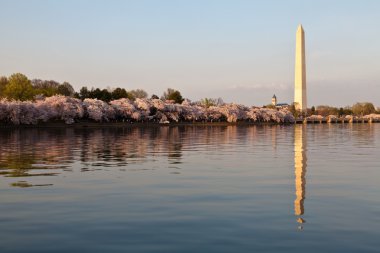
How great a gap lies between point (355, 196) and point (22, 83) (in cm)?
12147

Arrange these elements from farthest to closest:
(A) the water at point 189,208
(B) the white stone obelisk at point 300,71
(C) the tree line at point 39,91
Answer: (B) the white stone obelisk at point 300,71, (C) the tree line at point 39,91, (A) the water at point 189,208

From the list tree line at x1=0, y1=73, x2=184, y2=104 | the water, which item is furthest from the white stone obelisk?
the water

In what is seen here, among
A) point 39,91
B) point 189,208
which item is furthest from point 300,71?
point 189,208

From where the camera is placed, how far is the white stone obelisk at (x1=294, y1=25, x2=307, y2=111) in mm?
148000

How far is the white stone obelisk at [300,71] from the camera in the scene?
14800 centimetres

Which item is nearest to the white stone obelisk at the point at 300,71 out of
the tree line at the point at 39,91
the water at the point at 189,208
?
the tree line at the point at 39,91

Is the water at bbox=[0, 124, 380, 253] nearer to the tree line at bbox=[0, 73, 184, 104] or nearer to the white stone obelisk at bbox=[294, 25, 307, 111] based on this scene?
the tree line at bbox=[0, 73, 184, 104]

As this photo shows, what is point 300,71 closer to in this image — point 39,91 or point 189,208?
point 39,91

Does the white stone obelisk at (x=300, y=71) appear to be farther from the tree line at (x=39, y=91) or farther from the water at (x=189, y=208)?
the water at (x=189, y=208)

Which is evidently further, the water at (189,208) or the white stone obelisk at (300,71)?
the white stone obelisk at (300,71)

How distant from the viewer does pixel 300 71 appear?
152 metres

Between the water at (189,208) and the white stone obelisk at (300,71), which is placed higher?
the white stone obelisk at (300,71)

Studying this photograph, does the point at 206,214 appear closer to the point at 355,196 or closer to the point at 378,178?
the point at 355,196

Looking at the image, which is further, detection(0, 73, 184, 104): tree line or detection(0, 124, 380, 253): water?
detection(0, 73, 184, 104): tree line
